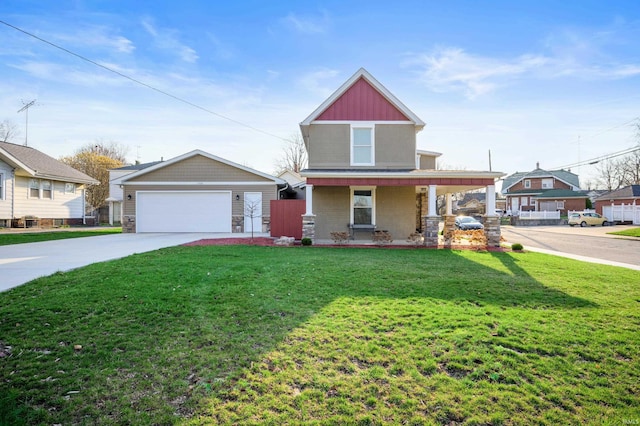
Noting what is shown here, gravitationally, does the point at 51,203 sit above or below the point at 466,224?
above

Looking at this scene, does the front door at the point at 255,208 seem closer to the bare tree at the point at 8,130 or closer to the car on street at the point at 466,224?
the car on street at the point at 466,224

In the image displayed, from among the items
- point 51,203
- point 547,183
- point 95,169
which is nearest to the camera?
point 51,203

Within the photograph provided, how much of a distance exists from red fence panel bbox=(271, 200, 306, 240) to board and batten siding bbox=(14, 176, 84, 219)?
17240mm

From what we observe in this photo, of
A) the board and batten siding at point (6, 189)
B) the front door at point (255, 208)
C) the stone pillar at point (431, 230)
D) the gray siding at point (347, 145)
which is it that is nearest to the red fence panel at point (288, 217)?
the gray siding at point (347, 145)

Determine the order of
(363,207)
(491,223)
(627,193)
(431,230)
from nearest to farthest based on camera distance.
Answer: (431,230)
(491,223)
(363,207)
(627,193)

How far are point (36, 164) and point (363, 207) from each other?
886 inches

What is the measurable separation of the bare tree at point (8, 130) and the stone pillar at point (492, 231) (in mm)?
44964

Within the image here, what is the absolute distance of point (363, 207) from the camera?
51.6 ft

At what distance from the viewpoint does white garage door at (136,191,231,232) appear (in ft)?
62.1

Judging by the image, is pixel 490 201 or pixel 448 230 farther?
pixel 448 230

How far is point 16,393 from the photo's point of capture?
2920 millimetres

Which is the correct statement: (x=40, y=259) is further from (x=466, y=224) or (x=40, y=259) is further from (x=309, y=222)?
(x=466, y=224)

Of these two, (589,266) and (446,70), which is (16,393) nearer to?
(589,266)

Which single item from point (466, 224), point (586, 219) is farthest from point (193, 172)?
point (586, 219)
